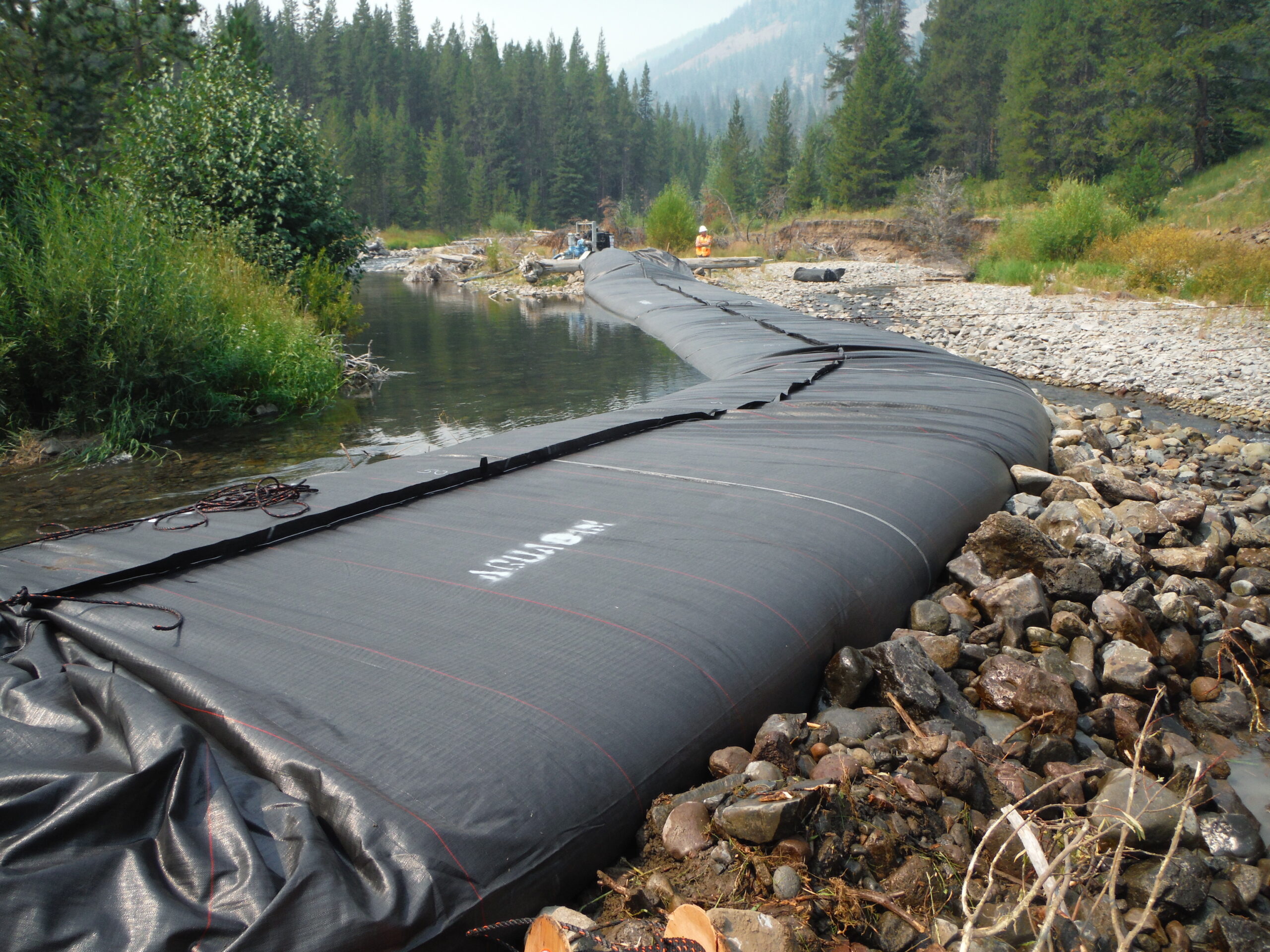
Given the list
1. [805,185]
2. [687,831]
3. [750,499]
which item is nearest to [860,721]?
[687,831]

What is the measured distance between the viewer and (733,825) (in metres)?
1.92

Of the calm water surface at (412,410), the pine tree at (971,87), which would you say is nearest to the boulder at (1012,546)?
the calm water surface at (412,410)

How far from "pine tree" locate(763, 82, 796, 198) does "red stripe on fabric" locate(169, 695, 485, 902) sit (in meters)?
50.2

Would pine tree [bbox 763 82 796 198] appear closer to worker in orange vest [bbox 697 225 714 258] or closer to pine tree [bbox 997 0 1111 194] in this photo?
pine tree [bbox 997 0 1111 194]

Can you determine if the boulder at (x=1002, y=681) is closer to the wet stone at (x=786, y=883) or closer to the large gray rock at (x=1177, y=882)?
the large gray rock at (x=1177, y=882)

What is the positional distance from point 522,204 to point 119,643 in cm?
6106

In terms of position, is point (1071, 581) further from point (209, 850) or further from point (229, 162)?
point (229, 162)

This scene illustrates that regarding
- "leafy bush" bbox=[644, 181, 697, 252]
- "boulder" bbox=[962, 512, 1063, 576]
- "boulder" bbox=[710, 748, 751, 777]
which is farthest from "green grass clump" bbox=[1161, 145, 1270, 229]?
"boulder" bbox=[710, 748, 751, 777]

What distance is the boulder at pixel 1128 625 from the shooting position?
10.3 feet

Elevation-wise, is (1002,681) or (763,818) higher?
(763,818)

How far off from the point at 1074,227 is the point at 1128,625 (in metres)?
17.0

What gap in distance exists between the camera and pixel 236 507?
3.37 meters

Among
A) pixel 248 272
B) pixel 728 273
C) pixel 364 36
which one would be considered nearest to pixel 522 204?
pixel 364 36

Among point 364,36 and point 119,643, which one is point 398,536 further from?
point 364,36
